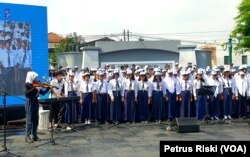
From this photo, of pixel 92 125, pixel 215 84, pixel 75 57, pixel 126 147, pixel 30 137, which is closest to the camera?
pixel 126 147

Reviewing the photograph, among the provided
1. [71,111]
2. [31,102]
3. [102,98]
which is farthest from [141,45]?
[31,102]

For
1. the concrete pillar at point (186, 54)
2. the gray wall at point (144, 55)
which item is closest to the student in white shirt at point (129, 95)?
the concrete pillar at point (186, 54)

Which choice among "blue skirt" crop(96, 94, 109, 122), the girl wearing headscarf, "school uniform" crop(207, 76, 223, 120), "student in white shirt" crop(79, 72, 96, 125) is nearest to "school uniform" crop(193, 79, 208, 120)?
"school uniform" crop(207, 76, 223, 120)

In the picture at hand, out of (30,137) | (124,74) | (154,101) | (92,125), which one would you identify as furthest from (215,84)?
(30,137)

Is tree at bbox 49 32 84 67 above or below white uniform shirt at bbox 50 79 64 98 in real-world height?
above

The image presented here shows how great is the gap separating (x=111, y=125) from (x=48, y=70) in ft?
10.4

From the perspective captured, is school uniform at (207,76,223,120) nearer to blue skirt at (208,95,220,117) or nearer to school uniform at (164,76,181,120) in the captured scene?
blue skirt at (208,95,220,117)

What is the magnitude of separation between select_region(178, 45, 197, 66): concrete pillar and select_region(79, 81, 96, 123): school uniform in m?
15.4

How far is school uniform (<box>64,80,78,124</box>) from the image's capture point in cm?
1580

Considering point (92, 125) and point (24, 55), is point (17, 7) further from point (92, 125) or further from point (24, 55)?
point (92, 125)

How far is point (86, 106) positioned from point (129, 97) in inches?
63.3

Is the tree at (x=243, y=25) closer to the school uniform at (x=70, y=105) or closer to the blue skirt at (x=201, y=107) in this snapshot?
the blue skirt at (x=201, y=107)

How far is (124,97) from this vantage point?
16.4 m

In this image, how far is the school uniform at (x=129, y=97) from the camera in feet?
53.6
